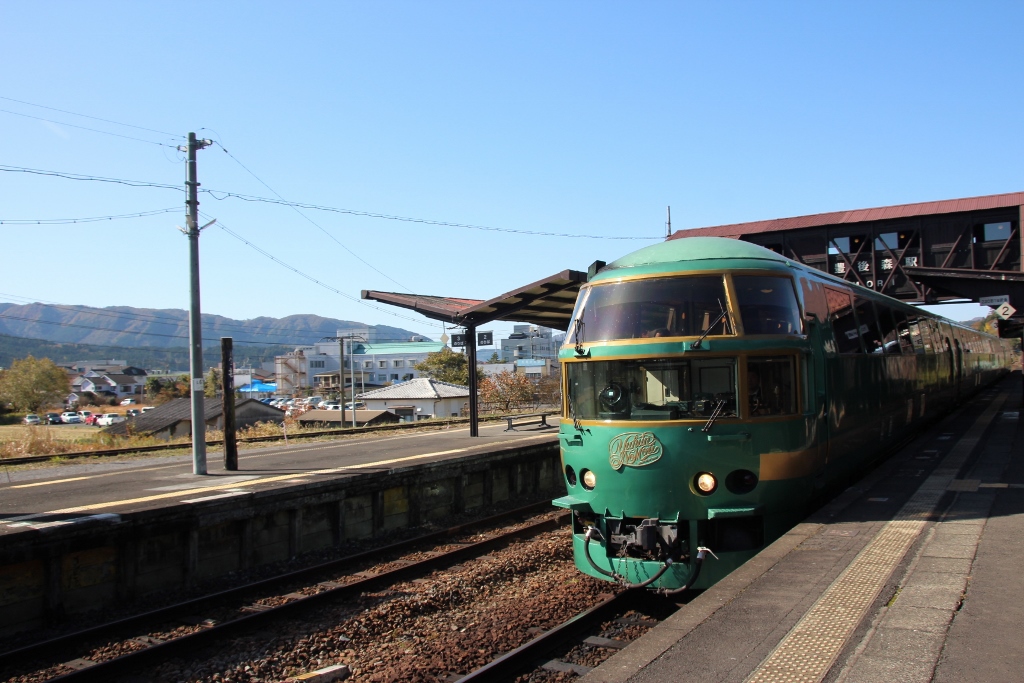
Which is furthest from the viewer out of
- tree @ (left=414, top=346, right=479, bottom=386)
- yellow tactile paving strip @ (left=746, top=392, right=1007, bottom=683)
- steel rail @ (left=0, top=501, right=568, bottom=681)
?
tree @ (left=414, top=346, right=479, bottom=386)

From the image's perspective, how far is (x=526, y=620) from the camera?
24.0 feet

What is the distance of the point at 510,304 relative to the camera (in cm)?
1814

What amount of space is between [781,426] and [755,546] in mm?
1145

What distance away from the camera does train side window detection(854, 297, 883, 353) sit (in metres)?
9.90

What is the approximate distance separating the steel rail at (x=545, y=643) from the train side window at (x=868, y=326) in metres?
4.80

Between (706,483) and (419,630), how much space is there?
3042 millimetres

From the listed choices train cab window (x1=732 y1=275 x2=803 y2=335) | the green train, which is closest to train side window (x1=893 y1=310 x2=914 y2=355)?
the green train

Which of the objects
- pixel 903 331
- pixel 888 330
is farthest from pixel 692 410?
pixel 903 331

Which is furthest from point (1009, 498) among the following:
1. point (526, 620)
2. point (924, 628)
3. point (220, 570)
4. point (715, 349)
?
point (220, 570)

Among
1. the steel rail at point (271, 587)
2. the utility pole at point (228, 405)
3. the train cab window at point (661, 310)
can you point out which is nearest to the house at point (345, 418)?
the utility pole at point (228, 405)

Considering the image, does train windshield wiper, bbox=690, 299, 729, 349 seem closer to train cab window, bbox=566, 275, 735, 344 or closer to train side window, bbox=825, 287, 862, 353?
train cab window, bbox=566, 275, 735, 344

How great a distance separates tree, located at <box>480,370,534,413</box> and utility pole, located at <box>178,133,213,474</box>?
97.1 ft

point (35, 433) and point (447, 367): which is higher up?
point (447, 367)

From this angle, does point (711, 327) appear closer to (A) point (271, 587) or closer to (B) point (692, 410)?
(B) point (692, 410)
